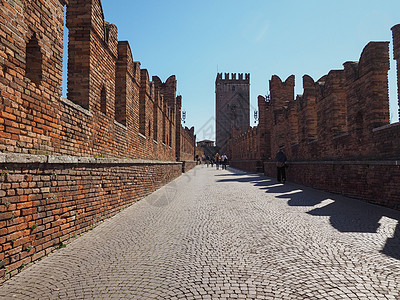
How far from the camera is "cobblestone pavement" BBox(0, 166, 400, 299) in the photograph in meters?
2.80

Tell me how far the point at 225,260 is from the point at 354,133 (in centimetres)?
752

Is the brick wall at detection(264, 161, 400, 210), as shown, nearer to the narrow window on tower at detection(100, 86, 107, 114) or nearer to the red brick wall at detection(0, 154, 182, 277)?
the red brick wall at detection(0, 154, 182, 277)

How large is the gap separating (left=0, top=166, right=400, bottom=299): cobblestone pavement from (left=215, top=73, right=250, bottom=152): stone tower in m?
78.7

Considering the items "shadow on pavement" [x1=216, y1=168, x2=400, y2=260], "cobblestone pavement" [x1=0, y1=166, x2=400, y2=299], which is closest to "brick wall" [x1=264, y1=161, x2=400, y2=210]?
"shadow on pavement" [x1=216, y1=168, x2=400, y2=260]

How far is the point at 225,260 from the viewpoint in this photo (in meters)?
3.65

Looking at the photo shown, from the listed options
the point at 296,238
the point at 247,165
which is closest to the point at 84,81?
the point at 296,238

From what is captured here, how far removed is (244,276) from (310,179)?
410 inches

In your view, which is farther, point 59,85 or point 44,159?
point 59,85

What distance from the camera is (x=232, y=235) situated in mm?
4891

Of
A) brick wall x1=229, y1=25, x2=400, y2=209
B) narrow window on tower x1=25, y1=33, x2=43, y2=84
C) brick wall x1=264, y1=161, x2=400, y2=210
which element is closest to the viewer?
narrow window on tower x1=25, y1=33, x2=43, y2=84

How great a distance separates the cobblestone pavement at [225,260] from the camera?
280 centimetres

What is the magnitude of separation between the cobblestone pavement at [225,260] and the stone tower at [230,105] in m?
78.7

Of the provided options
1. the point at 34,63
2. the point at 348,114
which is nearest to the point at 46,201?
the point at 34,63

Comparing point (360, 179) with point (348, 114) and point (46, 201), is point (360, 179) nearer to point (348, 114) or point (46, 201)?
point (348, 114)
